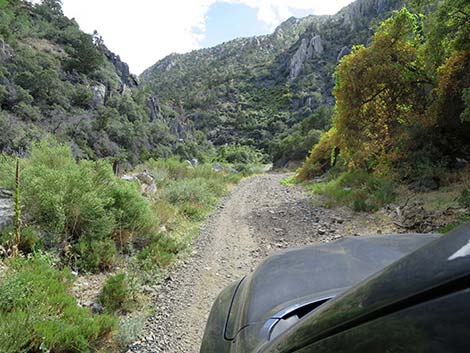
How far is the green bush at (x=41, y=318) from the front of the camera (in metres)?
2.47

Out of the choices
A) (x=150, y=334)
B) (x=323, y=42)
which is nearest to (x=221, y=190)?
(x=150, y=334)

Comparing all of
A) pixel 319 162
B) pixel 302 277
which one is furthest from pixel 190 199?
pixel 319 162

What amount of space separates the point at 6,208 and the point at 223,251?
11.9 feet

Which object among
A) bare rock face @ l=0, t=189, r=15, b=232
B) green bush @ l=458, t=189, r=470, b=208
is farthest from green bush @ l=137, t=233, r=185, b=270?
green bush @ l=458, t=189, r=470, b=208

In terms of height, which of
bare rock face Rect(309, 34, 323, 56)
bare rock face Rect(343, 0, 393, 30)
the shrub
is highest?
bare rock face Rect(343, 0, 393, 30)

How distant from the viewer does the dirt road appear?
337cm

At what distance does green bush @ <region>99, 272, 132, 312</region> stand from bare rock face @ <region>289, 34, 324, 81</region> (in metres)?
87.1

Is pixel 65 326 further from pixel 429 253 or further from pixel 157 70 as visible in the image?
pixel 157 70

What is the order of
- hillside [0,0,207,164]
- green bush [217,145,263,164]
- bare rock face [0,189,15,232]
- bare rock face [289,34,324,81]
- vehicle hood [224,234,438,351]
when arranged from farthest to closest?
bare rock face [289,34,324,81] < green bush [217,145,263,164] < hillside [0,0,207,164] < bare rock face [0,189,15,232] < vehicle hood [224,234,438,351]

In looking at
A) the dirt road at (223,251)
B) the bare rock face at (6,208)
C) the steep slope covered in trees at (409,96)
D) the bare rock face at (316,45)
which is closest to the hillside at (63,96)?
the bare rock face at (6,208)

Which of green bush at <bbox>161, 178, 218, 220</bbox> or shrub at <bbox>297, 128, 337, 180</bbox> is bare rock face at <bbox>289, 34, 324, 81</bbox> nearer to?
shrub at <bbox>297, 128, 337, 180</bbox>

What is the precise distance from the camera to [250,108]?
80875 millimetres

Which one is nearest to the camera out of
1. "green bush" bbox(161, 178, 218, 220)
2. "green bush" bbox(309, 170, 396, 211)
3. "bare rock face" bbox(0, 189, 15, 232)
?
"bare rock face" bbox(0, 189, 15, 232)

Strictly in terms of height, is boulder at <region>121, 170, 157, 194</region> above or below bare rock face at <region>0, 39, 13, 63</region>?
below
